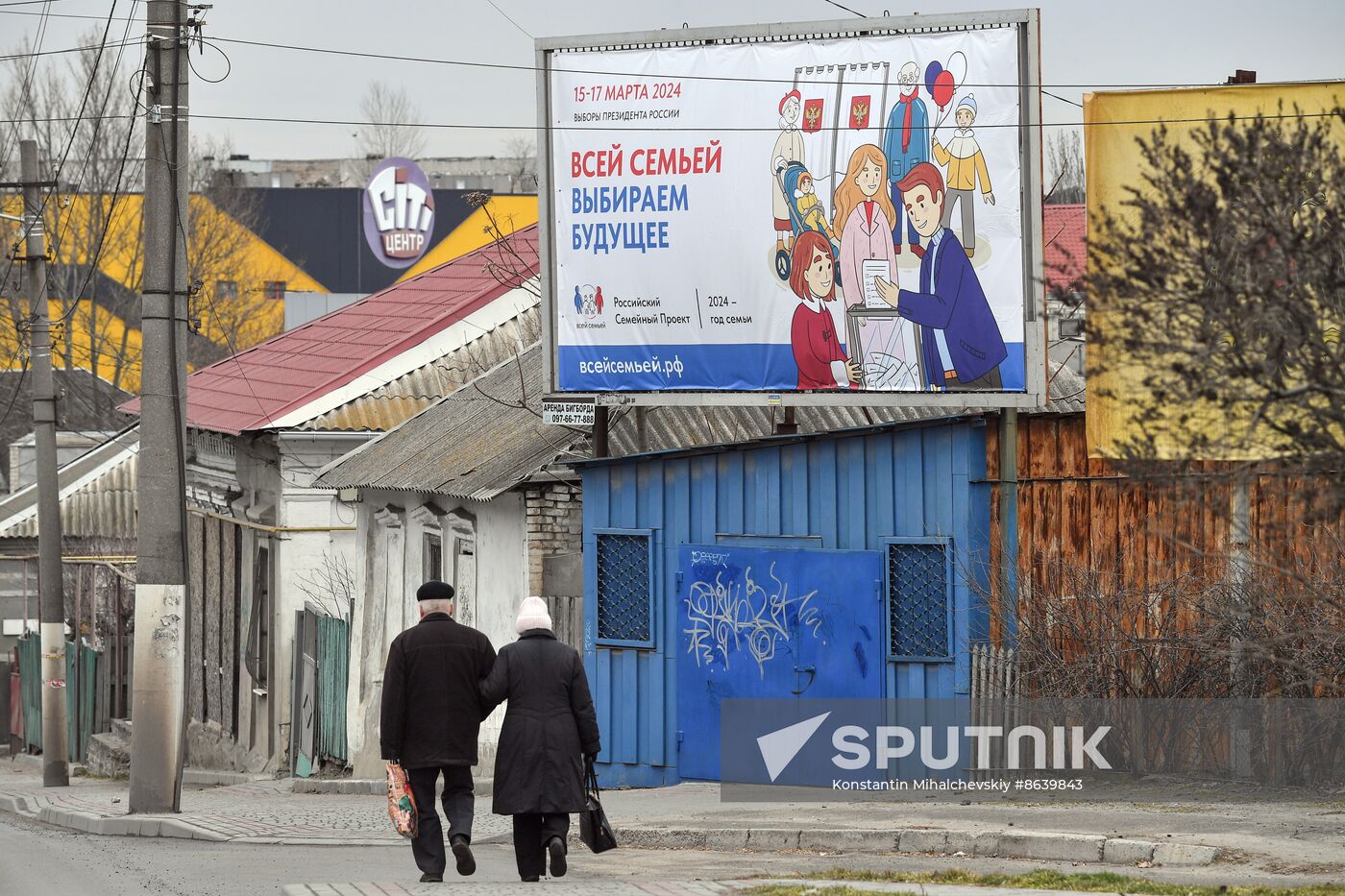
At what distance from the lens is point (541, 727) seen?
8898 mm

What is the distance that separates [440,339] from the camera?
2186cm

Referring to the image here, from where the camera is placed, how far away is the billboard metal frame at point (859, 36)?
12906 millimetres

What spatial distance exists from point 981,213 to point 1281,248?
24.8 ft

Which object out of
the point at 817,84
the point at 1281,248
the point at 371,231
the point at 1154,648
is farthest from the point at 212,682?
the point at 371,231

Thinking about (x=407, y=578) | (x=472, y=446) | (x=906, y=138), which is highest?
(x=906, y=138)

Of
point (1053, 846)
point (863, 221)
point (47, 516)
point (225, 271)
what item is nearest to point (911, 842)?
point (1053, 846)

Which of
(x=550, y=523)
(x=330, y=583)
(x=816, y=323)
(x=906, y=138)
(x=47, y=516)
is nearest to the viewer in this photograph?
(x=906, y=138)

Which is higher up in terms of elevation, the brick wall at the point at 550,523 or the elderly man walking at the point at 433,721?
the brick wall at the point at 550,523

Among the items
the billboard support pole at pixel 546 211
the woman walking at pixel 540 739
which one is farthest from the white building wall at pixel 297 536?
the woman walking at pixel 540 739

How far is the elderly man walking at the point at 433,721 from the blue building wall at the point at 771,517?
459 centimetres

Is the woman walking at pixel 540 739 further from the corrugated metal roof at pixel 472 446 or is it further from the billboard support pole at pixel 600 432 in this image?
the corrugated metal roof at pixel 472 446

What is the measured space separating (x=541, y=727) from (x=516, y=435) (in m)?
8.46

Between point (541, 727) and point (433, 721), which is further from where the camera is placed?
point (433, 721)

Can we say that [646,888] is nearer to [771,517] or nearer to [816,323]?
[771,517]
